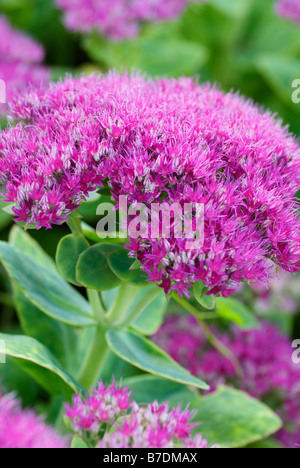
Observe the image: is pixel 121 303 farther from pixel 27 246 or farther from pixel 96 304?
pixel 27 246

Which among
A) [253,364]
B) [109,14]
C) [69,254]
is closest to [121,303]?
[69,254]

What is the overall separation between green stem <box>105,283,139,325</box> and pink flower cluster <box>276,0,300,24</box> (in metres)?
1.19

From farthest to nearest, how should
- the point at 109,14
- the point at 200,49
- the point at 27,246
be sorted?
the point at 200,49 < the point at 109,14 < the point at 27,246

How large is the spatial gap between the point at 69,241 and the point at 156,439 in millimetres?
281

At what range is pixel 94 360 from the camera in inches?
37.2

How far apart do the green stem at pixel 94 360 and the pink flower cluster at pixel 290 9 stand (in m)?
1.21

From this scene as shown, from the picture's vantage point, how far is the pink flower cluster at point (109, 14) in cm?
157

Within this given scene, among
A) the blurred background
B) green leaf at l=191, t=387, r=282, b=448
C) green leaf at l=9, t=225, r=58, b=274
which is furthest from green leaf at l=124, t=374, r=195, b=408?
the blurred background

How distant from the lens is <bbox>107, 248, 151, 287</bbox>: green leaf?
0.76 meters

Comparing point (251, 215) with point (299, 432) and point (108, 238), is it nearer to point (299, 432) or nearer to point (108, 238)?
point (108, 238)

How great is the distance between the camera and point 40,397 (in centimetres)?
122

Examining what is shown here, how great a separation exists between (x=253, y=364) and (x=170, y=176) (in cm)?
61

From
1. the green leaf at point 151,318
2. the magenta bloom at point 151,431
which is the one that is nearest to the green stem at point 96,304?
the green leaf at point 151,318

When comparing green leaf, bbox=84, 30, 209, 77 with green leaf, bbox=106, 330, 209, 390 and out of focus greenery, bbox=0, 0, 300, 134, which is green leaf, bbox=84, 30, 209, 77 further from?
green leaf, bbox=106, 330, 209, 390
